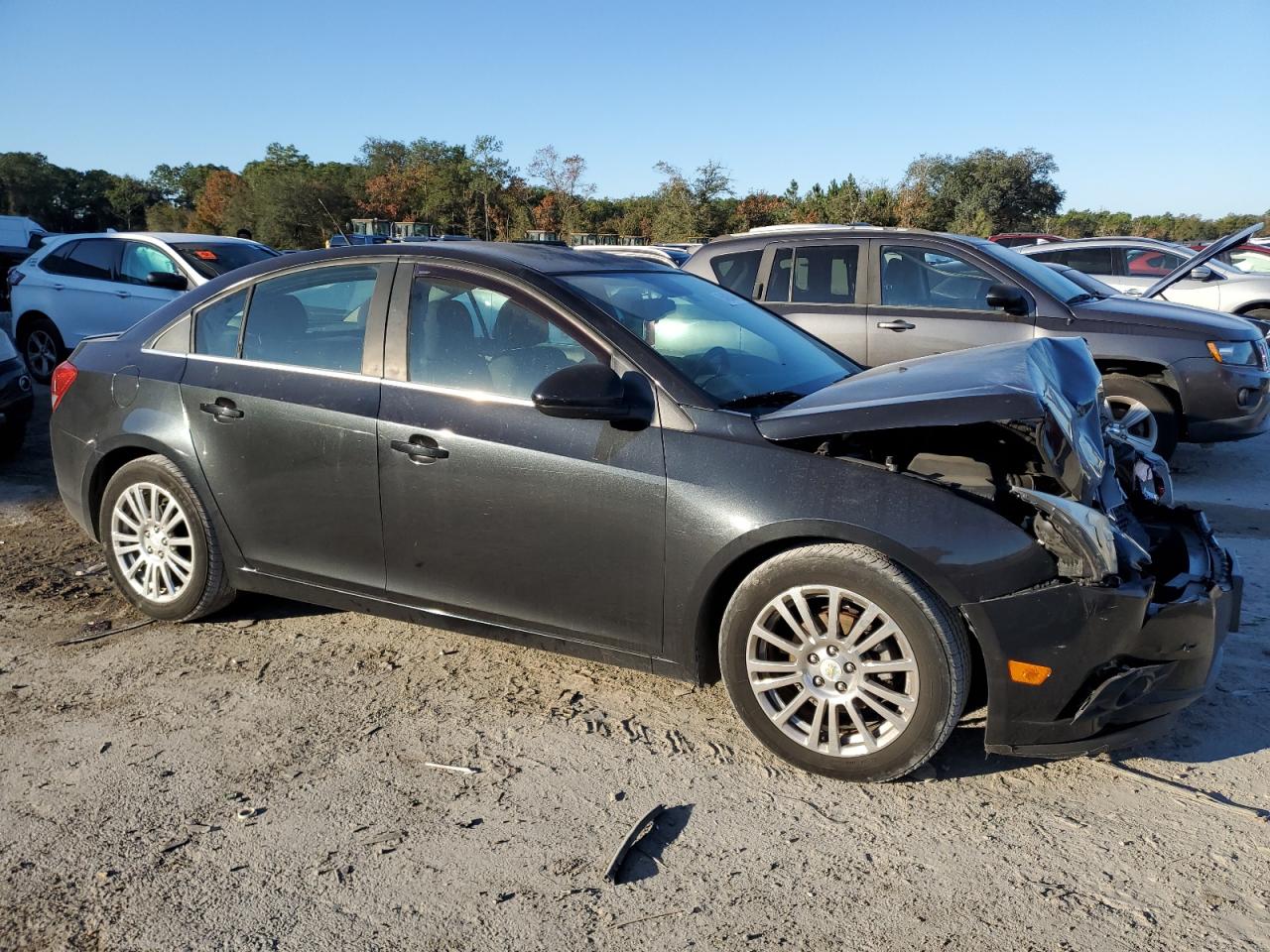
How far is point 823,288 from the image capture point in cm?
788

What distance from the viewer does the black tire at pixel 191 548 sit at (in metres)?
4.41

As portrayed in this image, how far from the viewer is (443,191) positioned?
45219 millimetres

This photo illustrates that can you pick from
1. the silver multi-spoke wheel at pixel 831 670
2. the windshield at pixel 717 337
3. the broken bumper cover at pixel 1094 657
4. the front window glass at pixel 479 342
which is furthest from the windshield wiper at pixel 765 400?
the broken bumper cover at pixel 1094 657

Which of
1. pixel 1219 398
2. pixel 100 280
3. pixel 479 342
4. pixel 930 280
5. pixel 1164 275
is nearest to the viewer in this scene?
pixel 479 342

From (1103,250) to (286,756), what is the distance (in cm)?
1305

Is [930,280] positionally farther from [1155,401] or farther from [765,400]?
[765,400]

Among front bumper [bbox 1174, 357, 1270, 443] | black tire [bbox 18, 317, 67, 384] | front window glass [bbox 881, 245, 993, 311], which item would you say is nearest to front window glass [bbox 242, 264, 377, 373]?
front window glass [bbox 881, 245, 993, 311]

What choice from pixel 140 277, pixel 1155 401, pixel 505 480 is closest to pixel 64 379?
pixel 505 480

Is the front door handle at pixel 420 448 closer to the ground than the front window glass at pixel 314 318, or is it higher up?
closer to the ground

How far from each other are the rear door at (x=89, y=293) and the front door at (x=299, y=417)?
7299 mm

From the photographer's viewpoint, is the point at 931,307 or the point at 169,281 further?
the point at 169,281

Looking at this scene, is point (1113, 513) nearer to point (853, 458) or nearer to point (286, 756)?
point (853, 458)

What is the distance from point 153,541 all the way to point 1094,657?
382cm

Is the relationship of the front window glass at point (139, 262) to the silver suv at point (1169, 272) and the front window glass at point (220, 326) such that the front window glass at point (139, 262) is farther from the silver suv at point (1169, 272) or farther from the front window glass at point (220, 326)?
the silver suv at point (1169, 272)
